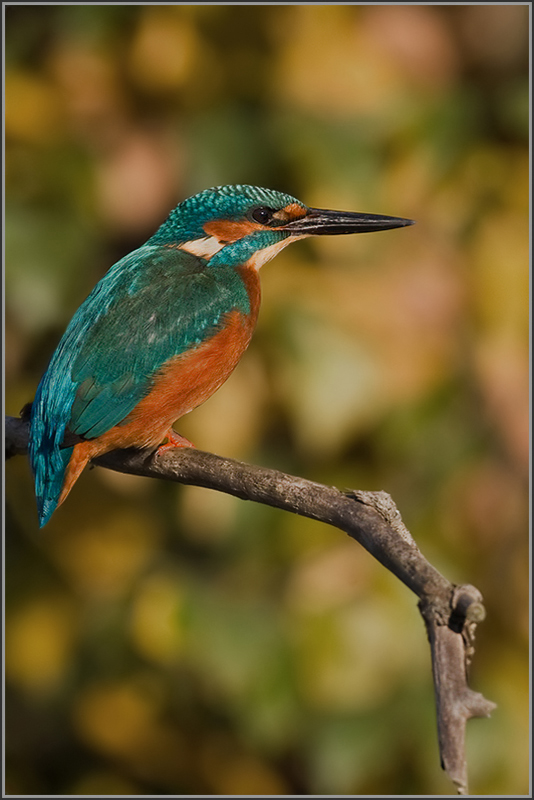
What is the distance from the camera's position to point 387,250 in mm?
2178

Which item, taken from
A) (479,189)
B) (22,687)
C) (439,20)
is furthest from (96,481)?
(439,20)

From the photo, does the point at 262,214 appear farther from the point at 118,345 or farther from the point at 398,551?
the point at 398,551

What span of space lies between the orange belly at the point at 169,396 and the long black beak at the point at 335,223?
19cm

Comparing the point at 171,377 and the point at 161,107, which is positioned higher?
the point at 161,107

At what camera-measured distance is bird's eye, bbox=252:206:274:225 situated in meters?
1.56

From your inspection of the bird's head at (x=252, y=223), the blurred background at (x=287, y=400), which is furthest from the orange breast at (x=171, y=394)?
the blurred background at (x=287, y=400)

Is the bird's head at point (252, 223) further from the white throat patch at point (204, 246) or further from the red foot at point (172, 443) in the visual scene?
the red foot at point (172, 443)

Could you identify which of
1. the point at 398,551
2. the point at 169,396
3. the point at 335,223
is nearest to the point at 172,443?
the point at 169,396

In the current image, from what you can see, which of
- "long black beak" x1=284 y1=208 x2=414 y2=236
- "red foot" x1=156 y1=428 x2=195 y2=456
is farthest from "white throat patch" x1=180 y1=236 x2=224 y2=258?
"red foot" x1=156 y1=428 x2=195 y2=456

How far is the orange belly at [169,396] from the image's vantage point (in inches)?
58.6

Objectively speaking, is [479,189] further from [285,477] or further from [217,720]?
[217,720]

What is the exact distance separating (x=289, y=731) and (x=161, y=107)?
1.53 m

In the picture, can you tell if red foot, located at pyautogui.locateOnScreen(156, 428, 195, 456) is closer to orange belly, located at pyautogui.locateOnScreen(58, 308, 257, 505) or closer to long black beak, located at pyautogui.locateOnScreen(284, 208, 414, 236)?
orange belly, located at pyautogui.locateOnScreen(58, 308, 257, 505)

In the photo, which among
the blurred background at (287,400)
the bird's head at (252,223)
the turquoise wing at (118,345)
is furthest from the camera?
the blurred background at (287,400)
